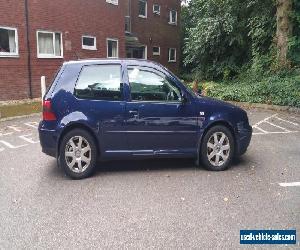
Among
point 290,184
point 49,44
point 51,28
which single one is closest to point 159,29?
point 51,28

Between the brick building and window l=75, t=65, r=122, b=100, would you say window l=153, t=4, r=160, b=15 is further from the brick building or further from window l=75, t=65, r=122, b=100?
window l=75, t=65, r=122, b=100

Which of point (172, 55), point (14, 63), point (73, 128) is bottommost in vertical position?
point (73, 128)

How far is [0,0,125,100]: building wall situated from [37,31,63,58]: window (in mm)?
193

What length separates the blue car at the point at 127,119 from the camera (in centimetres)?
570

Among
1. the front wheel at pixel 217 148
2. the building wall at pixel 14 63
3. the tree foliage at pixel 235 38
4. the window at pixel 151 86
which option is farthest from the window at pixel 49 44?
the front wheel at pixel 217 148

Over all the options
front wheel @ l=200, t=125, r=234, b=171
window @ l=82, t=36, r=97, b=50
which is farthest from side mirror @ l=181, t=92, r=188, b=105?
window @ l=82, t=36, r=97, b=50

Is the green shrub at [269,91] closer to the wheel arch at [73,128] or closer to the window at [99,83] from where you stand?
the window at [99,83]

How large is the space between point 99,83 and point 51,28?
1175 centimetres

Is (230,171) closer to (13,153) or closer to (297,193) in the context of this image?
(297,193)

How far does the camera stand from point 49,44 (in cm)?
1645

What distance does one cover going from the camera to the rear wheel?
569 centimetres

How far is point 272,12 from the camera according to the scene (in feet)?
59.8

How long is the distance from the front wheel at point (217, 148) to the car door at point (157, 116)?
229 mm

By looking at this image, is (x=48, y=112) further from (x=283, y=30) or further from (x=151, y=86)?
(x=283, y=30)
